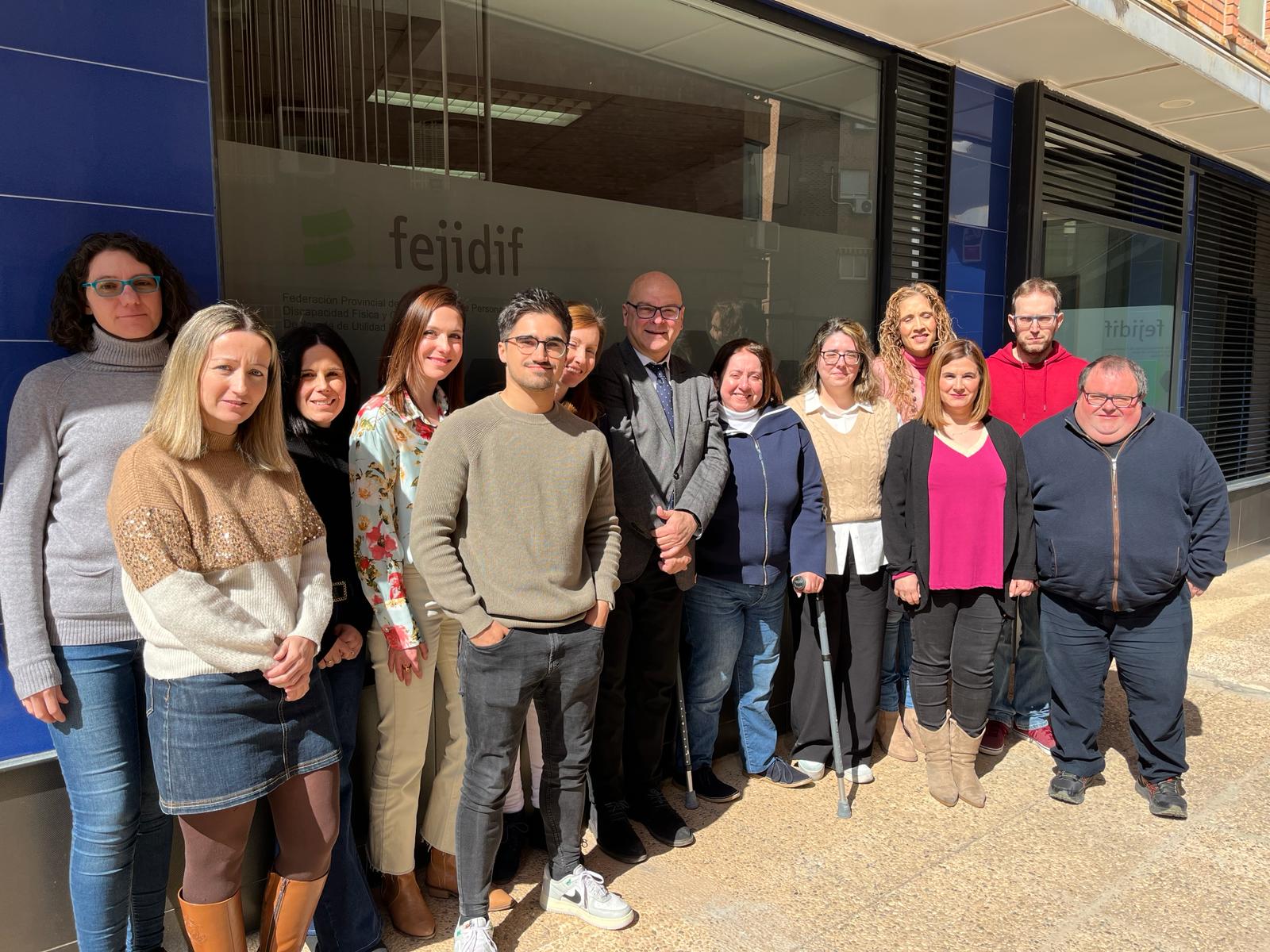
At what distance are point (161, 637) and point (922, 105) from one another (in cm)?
515

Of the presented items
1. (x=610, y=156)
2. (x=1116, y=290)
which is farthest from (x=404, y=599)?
(x=1116, y=290)

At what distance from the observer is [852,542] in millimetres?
3865

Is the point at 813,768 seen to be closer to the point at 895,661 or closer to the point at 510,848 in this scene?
the point at 895,661

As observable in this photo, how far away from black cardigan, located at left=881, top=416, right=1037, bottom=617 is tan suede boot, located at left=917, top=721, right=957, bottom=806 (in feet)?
1.89

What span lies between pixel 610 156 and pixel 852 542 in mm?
2107

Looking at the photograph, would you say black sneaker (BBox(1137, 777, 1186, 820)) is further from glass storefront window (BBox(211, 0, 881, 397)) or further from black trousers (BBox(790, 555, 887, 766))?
glass storefront window (BBox(211, 0, 881, 397))

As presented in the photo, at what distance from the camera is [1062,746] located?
3924mm

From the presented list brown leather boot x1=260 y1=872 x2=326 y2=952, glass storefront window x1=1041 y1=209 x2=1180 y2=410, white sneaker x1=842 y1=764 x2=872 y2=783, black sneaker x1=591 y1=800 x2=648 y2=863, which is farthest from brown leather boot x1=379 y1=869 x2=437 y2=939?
glass storefront window x1=1041 y1=209 x2=1180 y2=410

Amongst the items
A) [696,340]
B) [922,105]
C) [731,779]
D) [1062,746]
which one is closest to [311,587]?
[731,779]

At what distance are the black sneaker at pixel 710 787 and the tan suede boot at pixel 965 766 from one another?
950 mm

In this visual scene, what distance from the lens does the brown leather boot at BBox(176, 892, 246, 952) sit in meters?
2.18

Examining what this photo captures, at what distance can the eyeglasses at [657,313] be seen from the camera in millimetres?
3430

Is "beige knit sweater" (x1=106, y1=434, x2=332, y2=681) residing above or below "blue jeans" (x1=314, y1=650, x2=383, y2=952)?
above

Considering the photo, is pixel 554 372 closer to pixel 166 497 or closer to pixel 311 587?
pixel 311 587
